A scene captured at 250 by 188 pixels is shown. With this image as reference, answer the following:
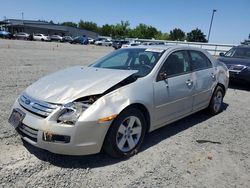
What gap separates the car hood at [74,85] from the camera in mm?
3371

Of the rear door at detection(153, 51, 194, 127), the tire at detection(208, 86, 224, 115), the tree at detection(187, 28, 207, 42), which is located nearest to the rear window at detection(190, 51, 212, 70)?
the rear door at detection(153, 51, 194, 127)

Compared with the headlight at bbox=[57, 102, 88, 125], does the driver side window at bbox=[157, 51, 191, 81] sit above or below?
above

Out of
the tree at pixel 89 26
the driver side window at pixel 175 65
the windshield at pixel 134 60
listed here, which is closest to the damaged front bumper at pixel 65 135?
the windshield at pixel 134 60

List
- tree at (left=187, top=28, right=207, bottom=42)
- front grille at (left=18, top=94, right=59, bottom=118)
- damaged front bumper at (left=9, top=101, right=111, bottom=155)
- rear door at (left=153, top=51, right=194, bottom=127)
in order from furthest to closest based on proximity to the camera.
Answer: tree at (left=187, top=28, right=207, bottom=42), rear door at (left=153, top=51, right=194, bottom=127), front grille at (left=18, top=94, right=59, bottom=118), damaged front bumper at (left=9, top=101, right=111, bottom=155)

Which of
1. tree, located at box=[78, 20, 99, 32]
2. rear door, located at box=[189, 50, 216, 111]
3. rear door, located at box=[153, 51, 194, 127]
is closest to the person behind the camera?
rear door, located at box=[153, 51, 194, 127]

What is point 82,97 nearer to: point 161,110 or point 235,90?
point 161,110

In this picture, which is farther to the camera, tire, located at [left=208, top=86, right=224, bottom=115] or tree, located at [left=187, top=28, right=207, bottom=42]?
tree, located at [left=187, top=28, right=207, bottom=42]

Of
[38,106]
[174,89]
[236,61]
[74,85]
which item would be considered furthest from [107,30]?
[38,106]

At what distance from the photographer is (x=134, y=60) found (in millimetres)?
4648

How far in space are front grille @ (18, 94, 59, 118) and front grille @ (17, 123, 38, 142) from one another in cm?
21

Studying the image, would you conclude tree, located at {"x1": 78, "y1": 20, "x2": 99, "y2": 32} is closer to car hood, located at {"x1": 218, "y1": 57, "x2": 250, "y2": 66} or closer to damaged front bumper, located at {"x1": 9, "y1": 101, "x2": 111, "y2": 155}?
car hood, located at {"x1": 218, "y1": 57, "x2": 250, "y2": 66}

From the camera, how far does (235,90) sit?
29.8 feet

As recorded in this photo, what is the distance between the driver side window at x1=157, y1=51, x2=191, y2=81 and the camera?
169 inches

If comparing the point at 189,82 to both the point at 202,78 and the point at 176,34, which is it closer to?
the point at 202,78
